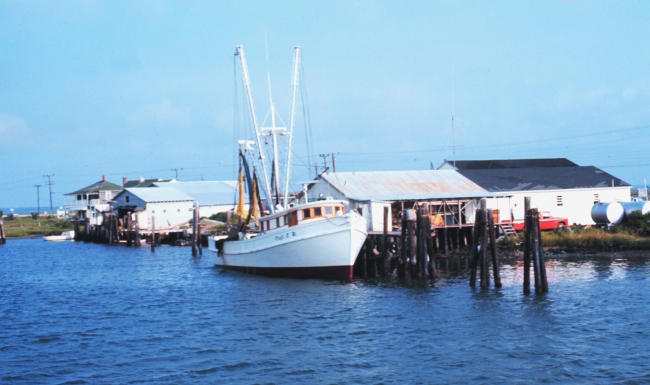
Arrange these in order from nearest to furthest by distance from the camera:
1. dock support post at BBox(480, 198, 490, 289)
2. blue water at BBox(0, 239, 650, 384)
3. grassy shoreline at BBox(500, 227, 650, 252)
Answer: blue water at BBox(0, 239, 650, 384) → dock support post at BBox(480, 198, 490, 289) → grassy shoreline at BBox(500, 227, 650, 252)

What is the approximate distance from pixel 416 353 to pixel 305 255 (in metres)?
16.2

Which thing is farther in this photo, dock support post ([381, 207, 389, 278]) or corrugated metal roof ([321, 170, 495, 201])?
corrugated metal roof ([321, 170, 495, 201])

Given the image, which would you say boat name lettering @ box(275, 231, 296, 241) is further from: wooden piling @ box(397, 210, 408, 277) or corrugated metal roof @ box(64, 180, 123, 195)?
corrugated metal roof @ box(64, 180, 123, 195)

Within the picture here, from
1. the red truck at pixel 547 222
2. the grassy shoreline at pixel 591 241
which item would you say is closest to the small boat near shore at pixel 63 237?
the red truck at pixel 547 222

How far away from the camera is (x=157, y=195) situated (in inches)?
3509

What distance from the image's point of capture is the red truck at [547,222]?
53750 millimetres

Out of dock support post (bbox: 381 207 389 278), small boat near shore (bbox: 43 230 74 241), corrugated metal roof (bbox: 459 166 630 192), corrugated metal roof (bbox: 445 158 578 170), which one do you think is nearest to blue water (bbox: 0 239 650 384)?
dock support post (bbox: 381 207 389 278)

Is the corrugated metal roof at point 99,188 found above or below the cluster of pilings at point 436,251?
above

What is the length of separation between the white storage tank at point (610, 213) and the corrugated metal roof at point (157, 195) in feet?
179

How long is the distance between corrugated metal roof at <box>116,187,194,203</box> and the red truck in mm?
48775

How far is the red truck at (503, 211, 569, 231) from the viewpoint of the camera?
53750mm

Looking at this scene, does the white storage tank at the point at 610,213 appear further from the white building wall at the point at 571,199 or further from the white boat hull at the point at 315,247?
the white boat hull at the point at 315,247

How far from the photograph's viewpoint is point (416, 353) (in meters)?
22.2

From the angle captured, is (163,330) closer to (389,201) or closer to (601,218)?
(389,201)
